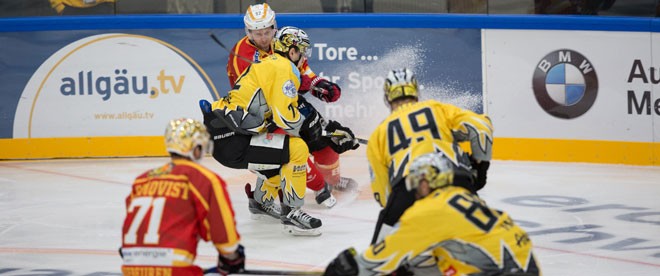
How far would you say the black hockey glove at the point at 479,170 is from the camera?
16.1 ft

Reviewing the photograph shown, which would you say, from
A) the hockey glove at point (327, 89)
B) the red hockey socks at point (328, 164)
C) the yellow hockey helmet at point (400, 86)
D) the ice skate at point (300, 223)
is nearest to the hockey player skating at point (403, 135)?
the yellow hockey helmet at point (400, 86)

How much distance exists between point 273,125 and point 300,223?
2.12 feet

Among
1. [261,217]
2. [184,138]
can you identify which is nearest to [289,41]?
[261,217]

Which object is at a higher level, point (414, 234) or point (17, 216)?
point (414, 234)

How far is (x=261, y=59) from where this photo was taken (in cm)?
735

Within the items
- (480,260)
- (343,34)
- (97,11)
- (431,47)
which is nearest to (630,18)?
(431,47)

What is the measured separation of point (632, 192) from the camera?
7992mm

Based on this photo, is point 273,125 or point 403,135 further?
point 273,125

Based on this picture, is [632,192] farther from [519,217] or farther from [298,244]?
[298,244]

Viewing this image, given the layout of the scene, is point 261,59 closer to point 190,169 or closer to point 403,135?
point 403,135

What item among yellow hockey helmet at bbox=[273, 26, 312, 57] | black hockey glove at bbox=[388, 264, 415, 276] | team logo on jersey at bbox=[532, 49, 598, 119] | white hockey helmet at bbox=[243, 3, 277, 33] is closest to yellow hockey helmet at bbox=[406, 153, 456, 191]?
black hockey glove at bbox=[388, 264, 415, 276]

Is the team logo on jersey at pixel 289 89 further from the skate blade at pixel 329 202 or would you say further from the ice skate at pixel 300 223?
the skate blade at pixel 329 202

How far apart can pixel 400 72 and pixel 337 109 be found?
16.1ft

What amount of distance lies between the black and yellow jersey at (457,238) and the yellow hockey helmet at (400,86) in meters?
0.72
